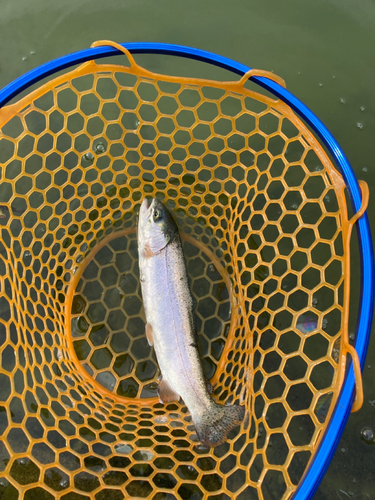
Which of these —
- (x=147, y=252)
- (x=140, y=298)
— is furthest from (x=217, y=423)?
(x=147, y=252)

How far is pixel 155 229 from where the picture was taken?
265 centimetres

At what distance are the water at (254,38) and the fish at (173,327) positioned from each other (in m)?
1.88

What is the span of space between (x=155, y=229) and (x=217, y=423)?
1434 mm

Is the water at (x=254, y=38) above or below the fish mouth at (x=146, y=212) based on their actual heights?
above

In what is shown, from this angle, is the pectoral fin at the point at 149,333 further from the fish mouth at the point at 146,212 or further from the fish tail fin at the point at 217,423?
the fish mouth at the point at 146,212

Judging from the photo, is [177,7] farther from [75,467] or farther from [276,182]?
[75,467]

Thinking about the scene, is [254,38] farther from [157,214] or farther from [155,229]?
[155,229]

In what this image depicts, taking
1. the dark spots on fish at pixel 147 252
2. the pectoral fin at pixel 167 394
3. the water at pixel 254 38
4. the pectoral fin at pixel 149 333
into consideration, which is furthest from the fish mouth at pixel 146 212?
the water at pixel 254 38

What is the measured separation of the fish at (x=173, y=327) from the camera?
95.4 inches

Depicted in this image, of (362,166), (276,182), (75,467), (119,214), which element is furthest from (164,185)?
(75,467)

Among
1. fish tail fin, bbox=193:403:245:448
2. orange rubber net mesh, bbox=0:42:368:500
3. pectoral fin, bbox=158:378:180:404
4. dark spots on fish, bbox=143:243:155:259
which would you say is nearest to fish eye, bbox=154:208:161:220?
dark spots on fish, bbox=143:243:155:259

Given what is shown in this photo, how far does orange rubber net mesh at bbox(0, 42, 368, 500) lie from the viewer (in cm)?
258

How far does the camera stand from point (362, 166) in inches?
131

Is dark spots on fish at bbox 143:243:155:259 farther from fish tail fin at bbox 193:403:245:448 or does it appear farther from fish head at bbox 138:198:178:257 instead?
fish tail fin at bbox 193:403:245:448
